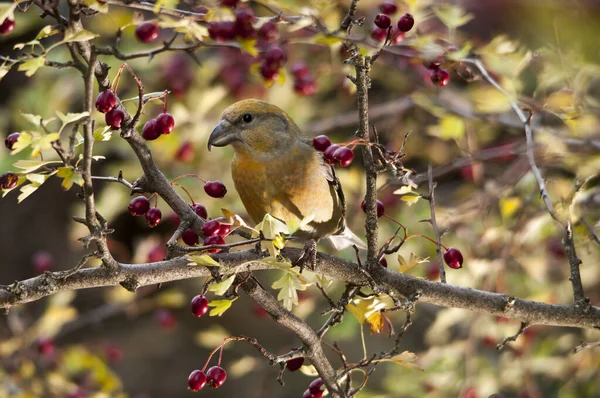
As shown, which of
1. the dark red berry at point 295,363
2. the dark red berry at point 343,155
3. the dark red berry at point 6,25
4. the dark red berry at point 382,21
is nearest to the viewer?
the dark red berry at point 6,25

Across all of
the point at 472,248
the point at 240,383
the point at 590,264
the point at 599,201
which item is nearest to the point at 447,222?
the point at 472,248

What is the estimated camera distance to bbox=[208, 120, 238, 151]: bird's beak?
2.86 metres

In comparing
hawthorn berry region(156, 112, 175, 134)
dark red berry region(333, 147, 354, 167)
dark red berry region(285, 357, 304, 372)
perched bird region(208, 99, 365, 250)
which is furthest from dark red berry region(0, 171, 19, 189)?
perched bird region(208, 99, 365, 250)

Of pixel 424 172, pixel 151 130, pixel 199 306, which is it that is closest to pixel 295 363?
pixel 199 306

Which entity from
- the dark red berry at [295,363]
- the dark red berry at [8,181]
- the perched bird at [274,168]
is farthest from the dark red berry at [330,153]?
the perched bird at [274,168]

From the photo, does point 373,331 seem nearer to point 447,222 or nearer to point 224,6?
point 224,6

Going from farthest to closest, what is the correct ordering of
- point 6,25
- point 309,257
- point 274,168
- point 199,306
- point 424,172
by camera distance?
1. point 424,172
2. point 274,168
3. point 309,257
4. point 199,306
5. point 6,25

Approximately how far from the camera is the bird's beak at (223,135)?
112 inches

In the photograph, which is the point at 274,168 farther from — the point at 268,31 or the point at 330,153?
the point at 268,31

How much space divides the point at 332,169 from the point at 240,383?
11.7 feet

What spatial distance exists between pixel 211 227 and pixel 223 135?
42.5 inches

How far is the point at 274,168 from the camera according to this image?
290cm

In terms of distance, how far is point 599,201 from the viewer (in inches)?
120

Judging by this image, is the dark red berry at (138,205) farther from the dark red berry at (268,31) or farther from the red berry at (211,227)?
the dark red berry at (268,31)
